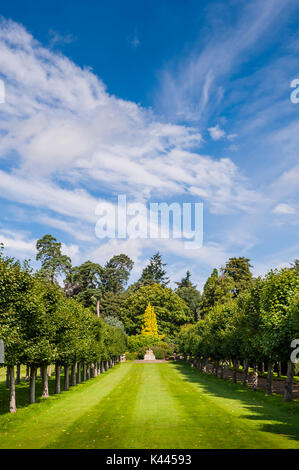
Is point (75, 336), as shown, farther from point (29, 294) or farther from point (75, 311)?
point (29, 294)

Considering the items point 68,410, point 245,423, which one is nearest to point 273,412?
point 245,423

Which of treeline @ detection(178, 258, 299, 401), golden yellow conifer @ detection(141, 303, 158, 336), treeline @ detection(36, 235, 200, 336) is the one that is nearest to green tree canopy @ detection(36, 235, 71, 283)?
treeline @ detection(36, 235, 200, 336)

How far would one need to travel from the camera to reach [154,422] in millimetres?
22047

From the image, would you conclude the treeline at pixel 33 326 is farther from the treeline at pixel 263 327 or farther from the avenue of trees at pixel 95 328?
the treeline at pixel 263 327

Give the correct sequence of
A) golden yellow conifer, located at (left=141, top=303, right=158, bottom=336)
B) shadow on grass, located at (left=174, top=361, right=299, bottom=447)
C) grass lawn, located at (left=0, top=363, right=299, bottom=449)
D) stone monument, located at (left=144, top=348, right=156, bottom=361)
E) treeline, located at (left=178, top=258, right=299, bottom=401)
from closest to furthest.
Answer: grass lawn, located at (left=0, top=363, right=299, bottom=449) < shadow on grass, located at (left=174, top=361, right=299, bottom=447) < treeline, located at (left=178, top=258, right=299, bottom=401) < stone monument, located at (left=144, top=348, right=156, bottom=361) < golden yellow conifer, located at (left=141, top=303, right=158, bottom=336)

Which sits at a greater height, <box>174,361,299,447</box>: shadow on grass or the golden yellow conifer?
<box>174,361,299,447</box>: shadow on grass

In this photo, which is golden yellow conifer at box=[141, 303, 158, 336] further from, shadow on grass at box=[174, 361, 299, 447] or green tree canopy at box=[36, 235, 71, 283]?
shadow on grass at box=[174, 361, 299, 447]

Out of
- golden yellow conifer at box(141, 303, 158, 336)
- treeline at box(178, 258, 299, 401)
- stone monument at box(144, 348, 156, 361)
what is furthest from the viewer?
golden yellow conifer at box(141, 303, 158, 336)

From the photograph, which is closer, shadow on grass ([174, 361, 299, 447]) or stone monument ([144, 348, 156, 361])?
shadow on grass ([174, 361, 299, 447])

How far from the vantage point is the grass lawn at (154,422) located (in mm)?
17188

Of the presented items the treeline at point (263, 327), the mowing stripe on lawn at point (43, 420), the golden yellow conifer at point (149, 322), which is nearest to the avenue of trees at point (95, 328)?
the treeline at point (263, 327)

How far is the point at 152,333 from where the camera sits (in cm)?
12400

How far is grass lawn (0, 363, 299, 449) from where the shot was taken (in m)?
17.2
